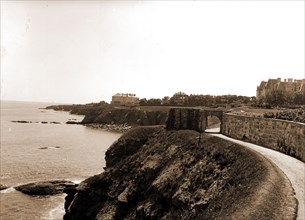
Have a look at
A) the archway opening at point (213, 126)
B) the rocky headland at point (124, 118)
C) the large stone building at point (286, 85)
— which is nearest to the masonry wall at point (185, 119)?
the archway opening at point (213, 126)

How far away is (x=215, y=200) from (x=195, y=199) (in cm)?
324

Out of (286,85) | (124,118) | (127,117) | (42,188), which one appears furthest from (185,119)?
(124,118)

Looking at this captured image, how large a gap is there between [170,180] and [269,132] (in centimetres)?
1029

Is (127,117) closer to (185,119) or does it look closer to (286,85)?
(286,85)

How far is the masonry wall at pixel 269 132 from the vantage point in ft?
86.1

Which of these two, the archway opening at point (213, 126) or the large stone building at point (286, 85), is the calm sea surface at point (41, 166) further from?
the large stone building at point (286, 85)

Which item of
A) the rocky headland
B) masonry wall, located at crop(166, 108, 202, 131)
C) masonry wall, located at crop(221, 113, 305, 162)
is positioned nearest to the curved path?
masonry wall, located at crop(221, 113, 305, 162)

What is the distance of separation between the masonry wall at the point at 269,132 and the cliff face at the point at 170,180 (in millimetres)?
3947

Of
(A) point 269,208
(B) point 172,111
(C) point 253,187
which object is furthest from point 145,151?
(A) point 269,208

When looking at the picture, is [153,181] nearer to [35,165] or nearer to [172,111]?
[172,111]

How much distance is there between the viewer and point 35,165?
56219mm

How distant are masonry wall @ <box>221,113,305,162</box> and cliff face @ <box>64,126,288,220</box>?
395 cm

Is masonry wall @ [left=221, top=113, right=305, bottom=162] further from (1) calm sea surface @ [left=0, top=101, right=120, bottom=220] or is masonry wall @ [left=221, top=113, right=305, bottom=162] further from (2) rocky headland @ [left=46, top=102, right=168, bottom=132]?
(2) rocky headland @ [left=46, top=102, right=168, bottom=132]

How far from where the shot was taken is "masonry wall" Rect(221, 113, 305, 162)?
1033 inches
